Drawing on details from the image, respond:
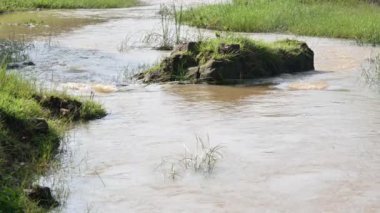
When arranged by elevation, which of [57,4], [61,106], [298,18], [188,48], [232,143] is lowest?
[57,4]

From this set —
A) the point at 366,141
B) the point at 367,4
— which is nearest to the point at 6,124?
the point at 366,141

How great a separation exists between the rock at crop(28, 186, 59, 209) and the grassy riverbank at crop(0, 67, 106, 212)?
66 millimetres

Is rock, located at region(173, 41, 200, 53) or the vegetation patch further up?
rock, located at region(173, 41, 200, 53)

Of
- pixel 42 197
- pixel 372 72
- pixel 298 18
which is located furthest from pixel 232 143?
pixel 298 18

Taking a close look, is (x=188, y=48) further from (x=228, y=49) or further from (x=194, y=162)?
(x=194, y=162)

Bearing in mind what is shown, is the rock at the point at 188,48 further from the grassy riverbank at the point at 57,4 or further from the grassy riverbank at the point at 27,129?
the grassy riverbank at the point at 57,4

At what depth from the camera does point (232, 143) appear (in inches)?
302

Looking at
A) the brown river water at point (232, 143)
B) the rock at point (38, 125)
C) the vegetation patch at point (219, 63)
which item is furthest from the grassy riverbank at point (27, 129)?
the vegetation patch at point (219, 63)

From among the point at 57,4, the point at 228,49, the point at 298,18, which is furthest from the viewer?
the point at 57,4

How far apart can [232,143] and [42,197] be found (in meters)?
2.80

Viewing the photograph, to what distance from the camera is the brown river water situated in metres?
5.83

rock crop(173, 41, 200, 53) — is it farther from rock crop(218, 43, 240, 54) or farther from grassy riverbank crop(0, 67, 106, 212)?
grassy riverbank crop(0, 67, 106, 212)

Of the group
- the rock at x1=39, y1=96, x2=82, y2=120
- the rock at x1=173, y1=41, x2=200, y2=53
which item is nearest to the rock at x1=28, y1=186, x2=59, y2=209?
the rock at x1=39, y1=96, x2=82, y2=120

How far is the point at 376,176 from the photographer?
21.0 ft
